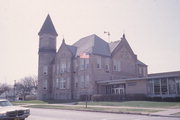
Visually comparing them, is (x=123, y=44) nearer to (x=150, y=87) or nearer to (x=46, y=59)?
(x=150, y=87)

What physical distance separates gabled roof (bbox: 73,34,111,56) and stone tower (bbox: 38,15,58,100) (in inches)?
255

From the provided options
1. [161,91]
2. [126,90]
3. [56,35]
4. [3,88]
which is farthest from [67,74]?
[3,88]

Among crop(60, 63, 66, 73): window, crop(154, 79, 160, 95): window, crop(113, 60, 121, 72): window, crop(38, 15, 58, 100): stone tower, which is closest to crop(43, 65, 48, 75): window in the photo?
crop(38, 15, 58, 100): stone tower

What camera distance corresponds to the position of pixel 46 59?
5634 centimetres

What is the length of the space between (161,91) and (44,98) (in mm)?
29648

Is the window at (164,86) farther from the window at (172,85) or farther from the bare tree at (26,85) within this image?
the bare tree at (26,85)

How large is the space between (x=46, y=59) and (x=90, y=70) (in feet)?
48.4

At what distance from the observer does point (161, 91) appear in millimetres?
36438

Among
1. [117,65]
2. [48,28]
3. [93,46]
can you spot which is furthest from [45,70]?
[117,65]

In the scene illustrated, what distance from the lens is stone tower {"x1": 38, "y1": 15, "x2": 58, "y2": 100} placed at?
5622cm

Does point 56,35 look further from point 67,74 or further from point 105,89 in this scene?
point 105,89

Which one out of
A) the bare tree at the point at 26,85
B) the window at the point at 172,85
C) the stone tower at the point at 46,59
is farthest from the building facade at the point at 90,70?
the bare tree at the point at 26,85

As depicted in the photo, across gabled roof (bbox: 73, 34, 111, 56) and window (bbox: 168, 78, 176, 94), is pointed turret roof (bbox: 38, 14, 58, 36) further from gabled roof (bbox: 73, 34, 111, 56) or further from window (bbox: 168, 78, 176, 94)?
window (bbox: 168, 78, 176, 94)

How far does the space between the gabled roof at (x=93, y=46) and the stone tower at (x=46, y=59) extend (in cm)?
646
